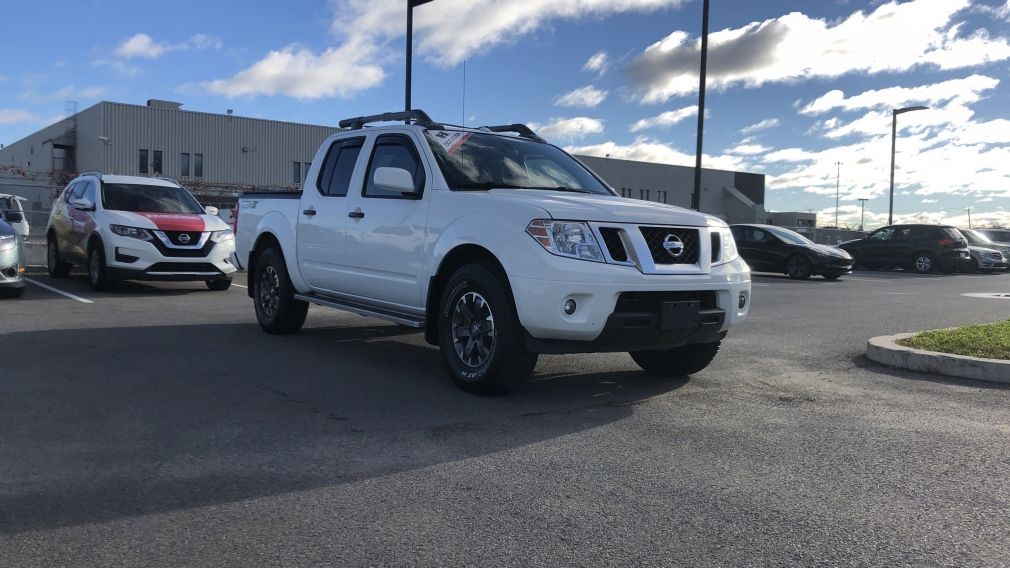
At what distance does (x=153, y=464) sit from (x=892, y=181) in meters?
35.6

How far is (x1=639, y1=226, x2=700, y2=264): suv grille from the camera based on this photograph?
17.4 feet

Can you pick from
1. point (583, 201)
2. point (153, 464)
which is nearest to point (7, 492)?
point (153, 464)

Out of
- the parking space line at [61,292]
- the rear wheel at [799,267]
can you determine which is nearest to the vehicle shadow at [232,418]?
the parking space line at [61,292]

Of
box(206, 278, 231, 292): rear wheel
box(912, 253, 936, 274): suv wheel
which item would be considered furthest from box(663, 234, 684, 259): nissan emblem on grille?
box(912, 253, 936, 274): suv wheel

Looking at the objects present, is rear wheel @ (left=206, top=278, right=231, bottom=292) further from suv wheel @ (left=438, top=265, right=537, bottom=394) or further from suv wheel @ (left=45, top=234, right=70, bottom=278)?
suv wheel @ (left=438, top=265, right=537, bottom=394)

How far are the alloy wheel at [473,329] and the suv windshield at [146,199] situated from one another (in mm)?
8679

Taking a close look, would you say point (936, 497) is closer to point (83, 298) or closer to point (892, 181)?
point (83, 298)

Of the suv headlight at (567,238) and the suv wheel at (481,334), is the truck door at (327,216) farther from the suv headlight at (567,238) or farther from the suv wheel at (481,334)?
the suv headlight at (567,238)

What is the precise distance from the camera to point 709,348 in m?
6.27

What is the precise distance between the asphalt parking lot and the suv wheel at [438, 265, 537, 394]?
7.3 inches

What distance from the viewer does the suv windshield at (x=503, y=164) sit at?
6238 mm

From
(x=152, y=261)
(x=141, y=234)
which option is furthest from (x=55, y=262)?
(x=152, y=261)

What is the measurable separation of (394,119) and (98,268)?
22.9ft

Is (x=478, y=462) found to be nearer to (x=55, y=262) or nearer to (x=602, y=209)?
(x=602, y=209)
